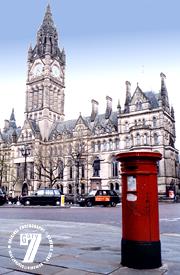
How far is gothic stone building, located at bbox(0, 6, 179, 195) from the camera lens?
55.0 m

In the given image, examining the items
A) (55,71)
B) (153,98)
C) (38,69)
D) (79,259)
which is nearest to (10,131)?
(38,69)

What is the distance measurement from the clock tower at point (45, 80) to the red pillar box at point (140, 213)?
6957cm

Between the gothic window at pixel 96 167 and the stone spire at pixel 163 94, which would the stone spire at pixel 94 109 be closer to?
the gothic window at pixel 96 167

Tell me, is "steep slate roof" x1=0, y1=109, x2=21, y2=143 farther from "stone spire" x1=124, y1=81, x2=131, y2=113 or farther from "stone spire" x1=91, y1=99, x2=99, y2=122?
"stone spire" x1=124, y1=81, x2=131, y2=113

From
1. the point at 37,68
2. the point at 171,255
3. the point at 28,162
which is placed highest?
the point at 37,68

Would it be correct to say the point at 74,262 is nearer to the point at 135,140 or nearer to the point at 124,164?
the point at 124,164

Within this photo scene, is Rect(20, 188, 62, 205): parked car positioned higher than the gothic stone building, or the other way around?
the gothic stone building

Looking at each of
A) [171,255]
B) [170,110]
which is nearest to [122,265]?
[171,255]

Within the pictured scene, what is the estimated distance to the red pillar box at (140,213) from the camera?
4613 mm

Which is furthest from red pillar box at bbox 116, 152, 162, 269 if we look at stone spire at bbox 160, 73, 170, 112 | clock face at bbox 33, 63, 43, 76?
clock face at bbox 33, 63, 43, 76

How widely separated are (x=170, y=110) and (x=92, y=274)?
206 feet

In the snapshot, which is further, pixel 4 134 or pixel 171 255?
pixel 4 134

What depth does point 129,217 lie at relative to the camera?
4.80m

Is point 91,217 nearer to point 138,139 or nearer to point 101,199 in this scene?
point 101,199
